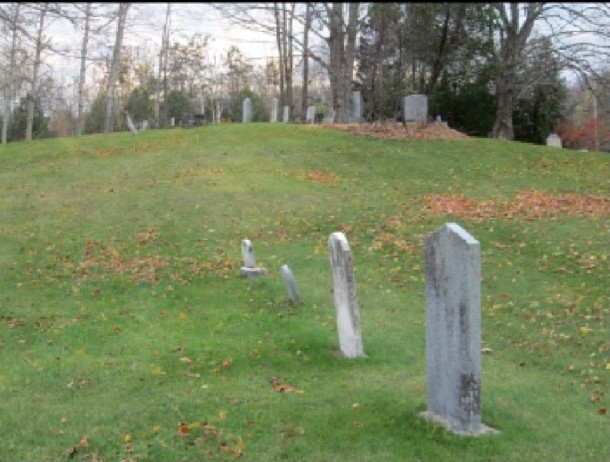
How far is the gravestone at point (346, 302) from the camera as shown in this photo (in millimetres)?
8133

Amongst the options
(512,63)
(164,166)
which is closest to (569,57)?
(512,63)

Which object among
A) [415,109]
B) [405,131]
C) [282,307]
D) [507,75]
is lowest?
[282,307]

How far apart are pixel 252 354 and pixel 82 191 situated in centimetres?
1413

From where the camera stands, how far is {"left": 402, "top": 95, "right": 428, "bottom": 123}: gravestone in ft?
94.4

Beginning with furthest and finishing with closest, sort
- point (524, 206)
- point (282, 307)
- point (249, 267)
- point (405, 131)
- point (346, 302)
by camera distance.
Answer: point (405, 131) → point (524, 206) → point (249, 267) → point (282, 307) → point (346, 302)

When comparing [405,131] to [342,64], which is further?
[342,64]

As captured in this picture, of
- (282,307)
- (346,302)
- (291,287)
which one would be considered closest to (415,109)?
(291,287)

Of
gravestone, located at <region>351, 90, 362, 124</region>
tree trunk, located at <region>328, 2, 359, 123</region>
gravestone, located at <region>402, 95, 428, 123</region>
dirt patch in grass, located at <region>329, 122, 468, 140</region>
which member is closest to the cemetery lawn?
dirt patch in grass, located at <region>329, 122, 468, 140</region>

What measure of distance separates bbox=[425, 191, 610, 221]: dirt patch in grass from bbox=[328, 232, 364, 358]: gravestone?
27.7 ft

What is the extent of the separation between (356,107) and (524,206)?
18228 mm

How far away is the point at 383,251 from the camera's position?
1409cm

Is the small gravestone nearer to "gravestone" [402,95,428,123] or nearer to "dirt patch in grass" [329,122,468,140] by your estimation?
"dirt patch in grass" [329,122,468,140]

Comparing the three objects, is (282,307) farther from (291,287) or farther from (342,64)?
(342,64)

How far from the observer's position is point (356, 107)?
113ft
